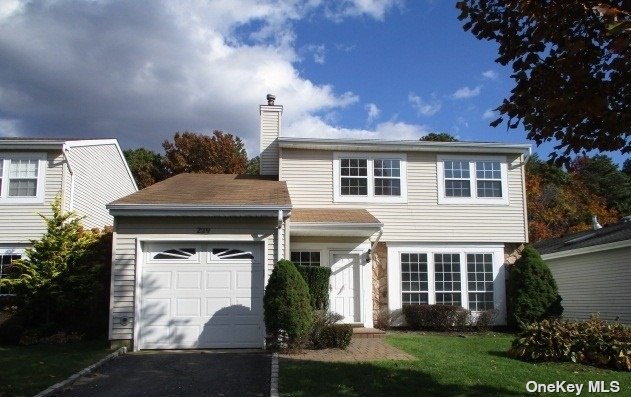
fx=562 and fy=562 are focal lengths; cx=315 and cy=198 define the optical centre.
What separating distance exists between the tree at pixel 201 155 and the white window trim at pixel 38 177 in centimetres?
1956

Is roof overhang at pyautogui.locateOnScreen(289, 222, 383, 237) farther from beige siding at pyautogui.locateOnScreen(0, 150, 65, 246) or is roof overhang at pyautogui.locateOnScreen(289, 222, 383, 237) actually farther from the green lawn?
beige siding at pyautogui.locateOnScreen(0, 150, 65, 246)

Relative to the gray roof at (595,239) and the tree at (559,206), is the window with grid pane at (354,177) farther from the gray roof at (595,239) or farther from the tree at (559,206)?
the tree at (559,206)

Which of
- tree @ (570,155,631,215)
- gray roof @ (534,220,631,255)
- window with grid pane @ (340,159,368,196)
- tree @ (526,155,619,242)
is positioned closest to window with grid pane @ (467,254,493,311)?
window with grid pane @ (340,159,368,196)

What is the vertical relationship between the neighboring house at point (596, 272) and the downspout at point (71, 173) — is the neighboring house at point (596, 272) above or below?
below

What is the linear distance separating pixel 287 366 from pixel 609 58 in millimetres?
6624

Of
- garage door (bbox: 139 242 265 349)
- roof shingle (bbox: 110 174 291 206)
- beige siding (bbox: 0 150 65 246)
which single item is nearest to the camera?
garage door (bbox: 139 242 265 349)

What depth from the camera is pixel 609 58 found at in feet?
18.8

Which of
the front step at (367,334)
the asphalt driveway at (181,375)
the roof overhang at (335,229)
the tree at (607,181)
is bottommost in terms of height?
the asphalt driveway at (181,375)

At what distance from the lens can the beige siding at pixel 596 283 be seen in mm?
17375

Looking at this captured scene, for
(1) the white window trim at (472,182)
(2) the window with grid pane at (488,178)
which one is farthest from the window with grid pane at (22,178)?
(2) the window with grid pane at (488,178)

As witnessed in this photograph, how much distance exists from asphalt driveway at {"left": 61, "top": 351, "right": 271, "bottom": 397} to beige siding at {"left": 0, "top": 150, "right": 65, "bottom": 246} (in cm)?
740

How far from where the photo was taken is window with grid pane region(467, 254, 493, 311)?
16891 mm

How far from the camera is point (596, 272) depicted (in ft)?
61.6

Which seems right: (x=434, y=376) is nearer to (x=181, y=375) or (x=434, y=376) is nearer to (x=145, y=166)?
(x=181, y=375)
